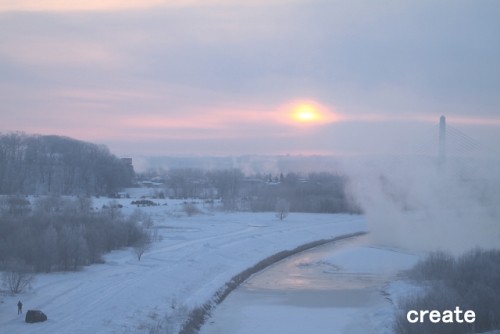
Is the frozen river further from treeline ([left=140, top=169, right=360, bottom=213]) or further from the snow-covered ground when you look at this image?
treeline ([left=140, top=169, right=360, bottom=213])

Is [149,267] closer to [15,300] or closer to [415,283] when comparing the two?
[15,300]

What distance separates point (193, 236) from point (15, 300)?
74.6ft

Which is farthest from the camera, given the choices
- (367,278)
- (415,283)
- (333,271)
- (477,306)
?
(333,271)

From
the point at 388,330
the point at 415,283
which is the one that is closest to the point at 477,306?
the point at 388,330

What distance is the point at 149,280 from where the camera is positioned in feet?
73.7

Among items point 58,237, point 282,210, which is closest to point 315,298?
point 58,237

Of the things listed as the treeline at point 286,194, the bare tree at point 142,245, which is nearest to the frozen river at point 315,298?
the bare tree at point 142,245

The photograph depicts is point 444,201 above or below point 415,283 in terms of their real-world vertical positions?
above

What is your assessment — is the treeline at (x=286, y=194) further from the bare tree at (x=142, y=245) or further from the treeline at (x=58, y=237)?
the treeline at (x=58, y=237)

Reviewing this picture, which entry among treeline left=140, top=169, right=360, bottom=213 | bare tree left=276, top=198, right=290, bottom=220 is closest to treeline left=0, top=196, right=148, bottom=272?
bare tree left=276, top=198, right=290, bottom=220

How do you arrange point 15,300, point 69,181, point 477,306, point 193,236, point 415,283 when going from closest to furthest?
point 477,306
point 15,300
point 415,283
point 193,236
point 69,181

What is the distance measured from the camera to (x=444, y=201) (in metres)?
48.2

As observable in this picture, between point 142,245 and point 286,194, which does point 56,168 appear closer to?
point 286,194

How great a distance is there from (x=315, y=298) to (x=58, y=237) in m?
11.5
